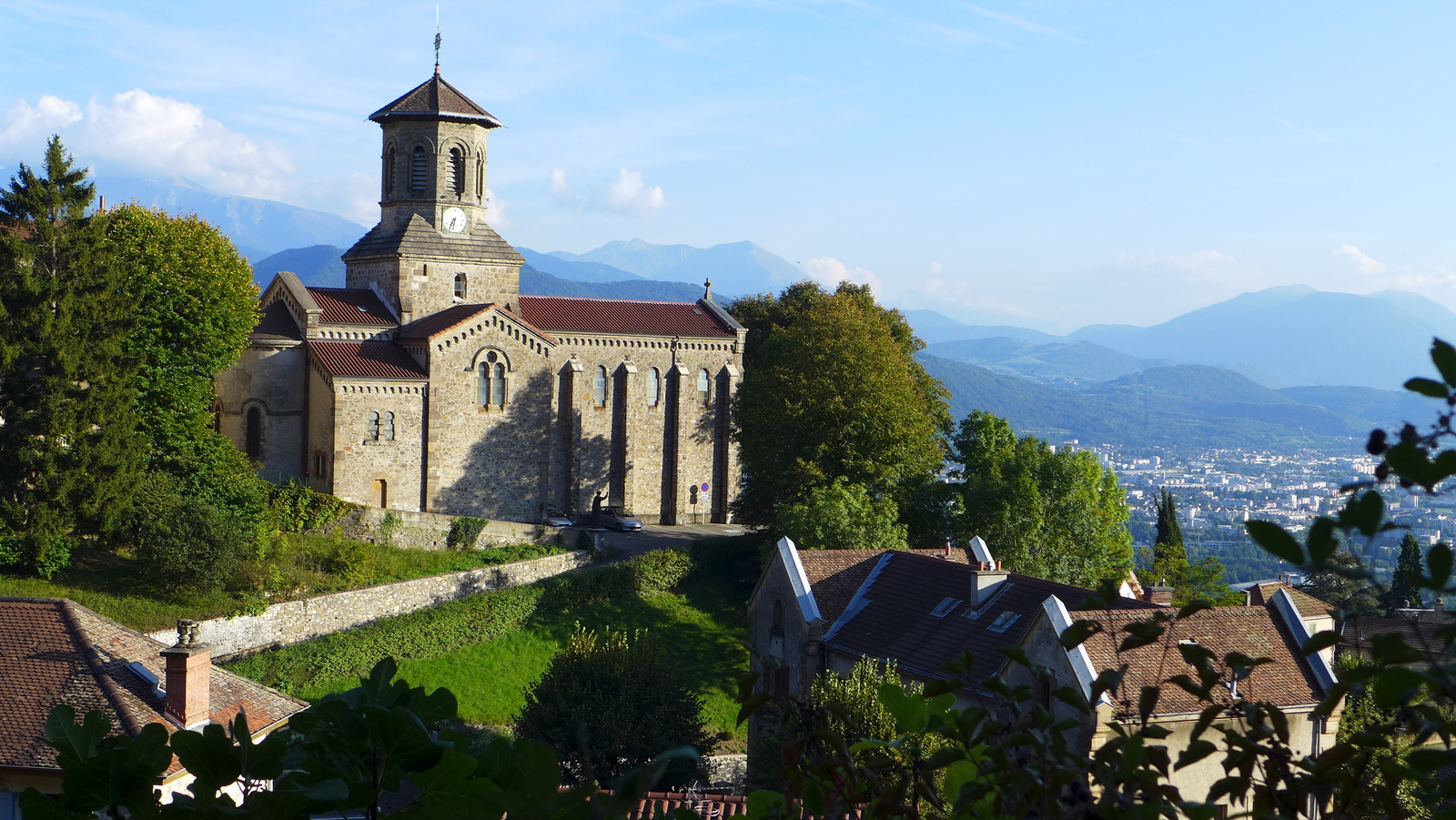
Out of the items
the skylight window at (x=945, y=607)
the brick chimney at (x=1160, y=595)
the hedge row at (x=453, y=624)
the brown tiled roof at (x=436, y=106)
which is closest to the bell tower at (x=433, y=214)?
the brown tiled roof at (x=436, y=106)

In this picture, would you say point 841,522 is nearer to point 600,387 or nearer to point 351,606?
point 351,606

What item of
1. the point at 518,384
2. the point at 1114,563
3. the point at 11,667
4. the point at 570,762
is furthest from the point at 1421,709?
the point at 518,384

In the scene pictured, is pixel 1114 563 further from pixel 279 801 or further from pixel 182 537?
pixel 279 801

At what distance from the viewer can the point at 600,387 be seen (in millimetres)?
53062

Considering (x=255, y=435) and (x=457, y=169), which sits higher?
(x=457, y=169)

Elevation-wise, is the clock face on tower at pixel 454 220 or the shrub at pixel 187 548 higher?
the clock face on tower at pixel 454 220


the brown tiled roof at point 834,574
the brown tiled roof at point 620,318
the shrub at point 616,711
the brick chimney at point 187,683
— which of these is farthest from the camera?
the brown tiled roof at point 620,318

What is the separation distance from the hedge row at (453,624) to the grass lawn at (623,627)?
1.31 feet

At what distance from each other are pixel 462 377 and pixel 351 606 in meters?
12.5

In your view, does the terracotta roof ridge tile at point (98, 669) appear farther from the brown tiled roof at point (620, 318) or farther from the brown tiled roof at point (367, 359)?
the brown tiled roof at point (620, 318)

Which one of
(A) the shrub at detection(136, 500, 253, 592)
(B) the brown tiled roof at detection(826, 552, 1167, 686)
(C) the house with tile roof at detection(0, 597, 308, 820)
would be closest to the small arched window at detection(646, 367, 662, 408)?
(A) the shrub at detection(136, 500, 253, 592)

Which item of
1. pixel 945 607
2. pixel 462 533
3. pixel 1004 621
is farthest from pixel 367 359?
pixel 1004 621

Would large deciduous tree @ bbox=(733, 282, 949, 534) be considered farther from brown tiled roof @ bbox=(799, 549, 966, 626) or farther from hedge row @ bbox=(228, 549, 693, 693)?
brown tiled roof @ bbox=(799, 549, 966, 626)

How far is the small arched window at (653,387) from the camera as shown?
5444 cm
